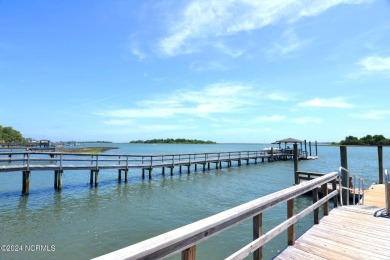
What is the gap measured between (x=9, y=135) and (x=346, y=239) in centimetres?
9825

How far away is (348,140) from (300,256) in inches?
4587

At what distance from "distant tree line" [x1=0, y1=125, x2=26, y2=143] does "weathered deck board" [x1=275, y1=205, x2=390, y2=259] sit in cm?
9318

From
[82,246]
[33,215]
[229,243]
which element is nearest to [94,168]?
[33,215]

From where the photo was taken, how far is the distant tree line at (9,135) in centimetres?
7675

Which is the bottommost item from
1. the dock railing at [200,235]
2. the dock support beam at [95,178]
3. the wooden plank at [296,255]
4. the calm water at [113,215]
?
the calm water at [113,215]

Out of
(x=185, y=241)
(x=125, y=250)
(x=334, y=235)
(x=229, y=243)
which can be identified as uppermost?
(x=125, y=250)

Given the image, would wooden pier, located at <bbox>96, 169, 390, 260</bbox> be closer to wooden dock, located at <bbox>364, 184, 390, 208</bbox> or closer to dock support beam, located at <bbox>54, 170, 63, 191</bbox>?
wooden dock, located at <bbox>364, 184, 390, 208</bbox>

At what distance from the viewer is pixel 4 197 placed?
12.3 meters

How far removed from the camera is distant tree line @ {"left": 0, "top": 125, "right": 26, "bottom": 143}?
252 ft

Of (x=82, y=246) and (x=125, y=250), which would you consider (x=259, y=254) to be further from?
(x=82, y=246)

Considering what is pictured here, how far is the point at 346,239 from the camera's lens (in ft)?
14.4

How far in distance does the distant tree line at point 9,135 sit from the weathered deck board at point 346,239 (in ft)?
306

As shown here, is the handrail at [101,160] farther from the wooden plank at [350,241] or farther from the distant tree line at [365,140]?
the distant tree line at [365,140]

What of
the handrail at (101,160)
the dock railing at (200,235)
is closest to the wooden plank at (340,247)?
the dock railing at (200,235)
